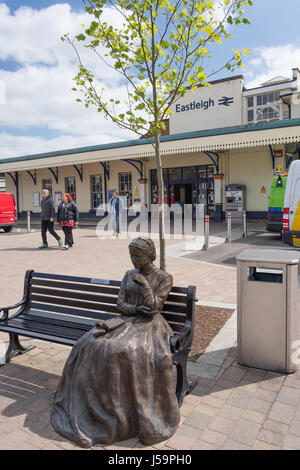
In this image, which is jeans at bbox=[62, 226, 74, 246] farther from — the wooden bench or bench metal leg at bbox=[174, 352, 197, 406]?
bench metal leg at bbox=[174, 352, 197, 406]

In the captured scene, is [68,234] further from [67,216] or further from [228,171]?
[228,171]

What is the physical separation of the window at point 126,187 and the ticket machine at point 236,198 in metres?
7.03

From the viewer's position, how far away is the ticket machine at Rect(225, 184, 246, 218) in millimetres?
18469

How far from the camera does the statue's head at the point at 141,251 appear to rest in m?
3.03

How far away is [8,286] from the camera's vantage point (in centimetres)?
701

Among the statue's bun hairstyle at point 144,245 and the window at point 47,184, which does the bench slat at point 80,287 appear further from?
the window at point 47,184

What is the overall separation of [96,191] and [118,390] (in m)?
23.3

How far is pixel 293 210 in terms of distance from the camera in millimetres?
9156

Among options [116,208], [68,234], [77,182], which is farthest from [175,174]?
[68,234]

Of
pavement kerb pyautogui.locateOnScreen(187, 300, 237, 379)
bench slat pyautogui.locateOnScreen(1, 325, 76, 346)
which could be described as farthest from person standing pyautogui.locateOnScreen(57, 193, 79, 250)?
bench slat pyautogui.locateOnScreen(1, 325, 76, 346)

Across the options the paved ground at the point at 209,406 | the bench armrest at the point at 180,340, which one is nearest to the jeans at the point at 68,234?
the paved ground at the point at 209,406

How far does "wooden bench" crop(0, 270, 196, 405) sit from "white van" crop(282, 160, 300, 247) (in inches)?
243

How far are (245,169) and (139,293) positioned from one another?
17.1 metres

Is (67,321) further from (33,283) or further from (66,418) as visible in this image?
(66,418)
